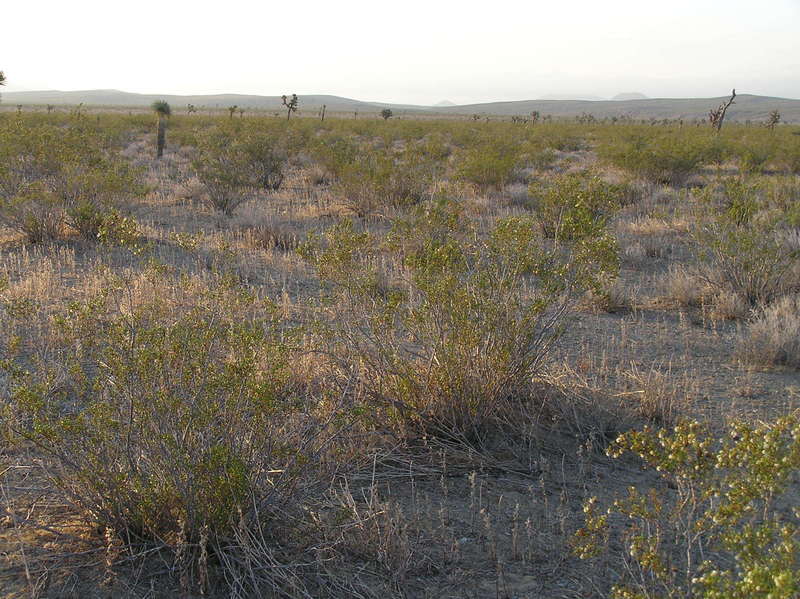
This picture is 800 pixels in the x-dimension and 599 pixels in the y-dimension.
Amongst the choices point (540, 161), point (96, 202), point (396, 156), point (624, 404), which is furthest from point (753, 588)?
point (540, 161)

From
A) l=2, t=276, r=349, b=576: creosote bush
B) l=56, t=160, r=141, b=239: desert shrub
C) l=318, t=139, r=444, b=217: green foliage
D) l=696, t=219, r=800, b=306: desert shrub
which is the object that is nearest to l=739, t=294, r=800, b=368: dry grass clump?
l=696, t=219, r=800, b=306: desert shrub

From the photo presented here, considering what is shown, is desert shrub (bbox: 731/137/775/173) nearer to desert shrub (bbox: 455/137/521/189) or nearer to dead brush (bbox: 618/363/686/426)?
desert shrub (bbox: 455/137/521/189)

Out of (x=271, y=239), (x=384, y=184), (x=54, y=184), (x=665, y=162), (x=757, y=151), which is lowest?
(x=271, y=239)

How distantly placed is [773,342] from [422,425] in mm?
3446

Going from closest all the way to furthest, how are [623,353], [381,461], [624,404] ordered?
[381,461]
[624,404]
[623,353]

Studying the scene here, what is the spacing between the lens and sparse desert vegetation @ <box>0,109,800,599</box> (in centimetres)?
277

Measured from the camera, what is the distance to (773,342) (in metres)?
5.70

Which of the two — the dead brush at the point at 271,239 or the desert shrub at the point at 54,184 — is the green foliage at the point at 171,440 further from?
the desert shrub at the point at 54,184

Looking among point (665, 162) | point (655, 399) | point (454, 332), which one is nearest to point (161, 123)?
point (665, 162)

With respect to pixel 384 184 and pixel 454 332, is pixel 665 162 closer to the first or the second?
pixel 384 184

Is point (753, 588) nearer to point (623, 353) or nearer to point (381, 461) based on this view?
point (381, 461)

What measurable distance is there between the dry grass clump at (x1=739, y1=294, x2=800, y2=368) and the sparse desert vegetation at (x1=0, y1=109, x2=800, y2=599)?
0.08 feet

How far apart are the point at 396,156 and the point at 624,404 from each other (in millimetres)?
8633

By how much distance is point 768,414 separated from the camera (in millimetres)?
4797
